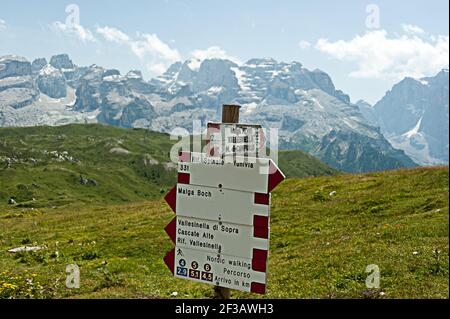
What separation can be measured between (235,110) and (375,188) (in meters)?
28.5

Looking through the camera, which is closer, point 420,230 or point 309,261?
point 309,261

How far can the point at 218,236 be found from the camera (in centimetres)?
1108

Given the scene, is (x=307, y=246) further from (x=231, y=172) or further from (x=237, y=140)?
(x=237, y=140)

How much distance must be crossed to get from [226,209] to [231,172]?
0.92 m

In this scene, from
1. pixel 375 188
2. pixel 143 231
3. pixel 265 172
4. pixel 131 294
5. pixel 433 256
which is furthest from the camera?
pixel 375 188

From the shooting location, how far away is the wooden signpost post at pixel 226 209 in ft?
34.9

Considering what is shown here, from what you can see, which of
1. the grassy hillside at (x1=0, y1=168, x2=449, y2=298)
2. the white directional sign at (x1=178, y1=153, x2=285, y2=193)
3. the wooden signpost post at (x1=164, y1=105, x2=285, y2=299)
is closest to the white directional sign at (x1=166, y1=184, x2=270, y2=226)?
the wooden signpost post at (x1=164, y1=105, x2=285, y2=299)

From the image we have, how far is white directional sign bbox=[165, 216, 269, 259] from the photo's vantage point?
10.7 meters

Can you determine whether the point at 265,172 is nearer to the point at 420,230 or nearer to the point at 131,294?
the point at 131,294

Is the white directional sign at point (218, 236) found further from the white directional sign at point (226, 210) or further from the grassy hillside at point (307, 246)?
the grassy hillside at point (307, 246)

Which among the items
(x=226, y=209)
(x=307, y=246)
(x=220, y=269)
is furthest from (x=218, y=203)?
(x=307, y=246)

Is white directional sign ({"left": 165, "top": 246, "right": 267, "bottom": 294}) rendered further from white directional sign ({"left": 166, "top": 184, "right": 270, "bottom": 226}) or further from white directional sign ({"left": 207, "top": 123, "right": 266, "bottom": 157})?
white directional sign ({"left": 207, "top": 123, "right": 266, "bottom": 157})

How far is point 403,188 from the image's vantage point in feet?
113
